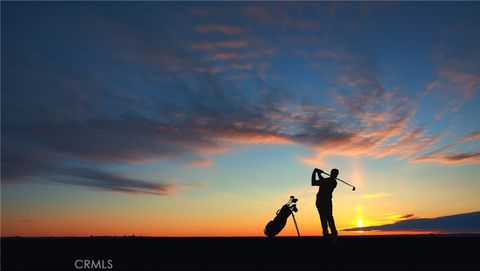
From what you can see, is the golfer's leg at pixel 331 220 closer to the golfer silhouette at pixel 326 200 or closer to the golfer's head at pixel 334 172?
the golfer silhouette at pixel 326 200

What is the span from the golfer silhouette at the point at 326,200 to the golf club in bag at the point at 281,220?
275 cm

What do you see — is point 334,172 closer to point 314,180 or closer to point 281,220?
point 314,180

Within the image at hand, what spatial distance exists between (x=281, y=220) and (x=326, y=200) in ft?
14.6

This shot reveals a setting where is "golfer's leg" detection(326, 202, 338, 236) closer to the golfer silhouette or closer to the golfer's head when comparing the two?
A: the golfer silhouette

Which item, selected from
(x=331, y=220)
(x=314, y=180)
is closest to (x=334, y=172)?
(x=314, y=180)

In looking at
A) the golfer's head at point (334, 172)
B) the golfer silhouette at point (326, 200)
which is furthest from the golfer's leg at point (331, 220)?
the golfer's head at point (334, 172)

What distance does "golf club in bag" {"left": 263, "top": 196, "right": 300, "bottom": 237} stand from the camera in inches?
761

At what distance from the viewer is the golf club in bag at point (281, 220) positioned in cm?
1933

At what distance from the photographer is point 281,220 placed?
20125 mm

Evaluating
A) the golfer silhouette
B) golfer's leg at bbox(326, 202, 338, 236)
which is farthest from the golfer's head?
golfer's leg at bbox(326, 202, 338, 236)
